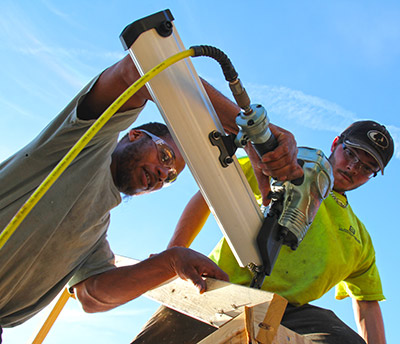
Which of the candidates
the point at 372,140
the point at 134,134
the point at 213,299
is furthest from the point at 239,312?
the point at 372,140

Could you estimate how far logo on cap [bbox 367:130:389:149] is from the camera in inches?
100

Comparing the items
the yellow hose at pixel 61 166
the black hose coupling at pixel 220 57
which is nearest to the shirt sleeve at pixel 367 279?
the black hose coupling at pixel 220 57

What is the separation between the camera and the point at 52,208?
158cm

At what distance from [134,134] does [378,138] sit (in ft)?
4.95

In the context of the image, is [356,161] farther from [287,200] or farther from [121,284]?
[121,284]

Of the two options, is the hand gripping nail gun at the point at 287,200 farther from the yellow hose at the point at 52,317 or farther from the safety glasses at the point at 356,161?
the yellow hose at the point at 52,317

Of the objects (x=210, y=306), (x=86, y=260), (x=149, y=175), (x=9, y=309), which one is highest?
(x=149, y=175)

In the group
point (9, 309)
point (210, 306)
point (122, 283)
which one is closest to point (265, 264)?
point (210, 306)

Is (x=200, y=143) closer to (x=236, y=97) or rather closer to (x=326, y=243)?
(x=236, y=97)

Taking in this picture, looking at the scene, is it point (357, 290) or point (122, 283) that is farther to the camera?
point (357, 290)

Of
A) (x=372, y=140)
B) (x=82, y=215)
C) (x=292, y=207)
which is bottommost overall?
(x=82, y=215)

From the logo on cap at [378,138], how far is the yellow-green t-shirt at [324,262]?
0.41 metres

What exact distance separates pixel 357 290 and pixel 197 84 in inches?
73.7

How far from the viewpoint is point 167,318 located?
2.14m
